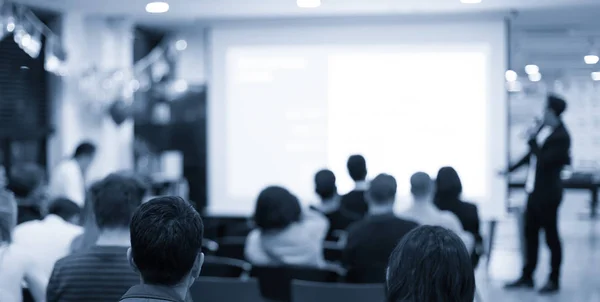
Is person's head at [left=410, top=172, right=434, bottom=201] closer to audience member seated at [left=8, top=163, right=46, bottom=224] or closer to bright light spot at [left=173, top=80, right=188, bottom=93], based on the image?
audience member seated at [left=8, top=163, right=46, bottom=224]

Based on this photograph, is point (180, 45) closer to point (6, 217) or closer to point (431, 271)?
point (6, 217)

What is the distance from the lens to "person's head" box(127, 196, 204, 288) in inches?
66.1

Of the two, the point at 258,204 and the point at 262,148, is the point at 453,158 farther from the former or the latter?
the point at 258,204

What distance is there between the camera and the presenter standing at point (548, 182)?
592 centimetres

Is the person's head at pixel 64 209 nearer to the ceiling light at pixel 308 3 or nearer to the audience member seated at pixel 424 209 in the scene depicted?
the audience member seated at pixel 424 209

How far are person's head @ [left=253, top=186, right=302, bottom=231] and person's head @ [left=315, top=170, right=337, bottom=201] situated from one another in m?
1.21

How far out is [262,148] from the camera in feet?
26.4

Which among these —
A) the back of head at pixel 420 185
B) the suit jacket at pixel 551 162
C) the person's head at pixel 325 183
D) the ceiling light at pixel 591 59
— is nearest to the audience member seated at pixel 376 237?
the back of head at pixel 420 185

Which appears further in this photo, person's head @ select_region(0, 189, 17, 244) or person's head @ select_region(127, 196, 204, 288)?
person's head @ select_region(0, 189, 17, 244)

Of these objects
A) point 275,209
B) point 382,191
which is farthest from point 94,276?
point 382,191

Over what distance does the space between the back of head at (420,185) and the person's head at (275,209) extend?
70 cm

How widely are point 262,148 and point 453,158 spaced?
2.00m

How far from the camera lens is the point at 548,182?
6023mm

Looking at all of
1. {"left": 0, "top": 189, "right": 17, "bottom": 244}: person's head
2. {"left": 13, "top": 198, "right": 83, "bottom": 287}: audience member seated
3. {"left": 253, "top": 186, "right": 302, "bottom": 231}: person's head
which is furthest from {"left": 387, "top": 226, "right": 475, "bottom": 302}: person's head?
{"left": 253, "top": 186, "right": 302, "bottom": 231}: person's head
